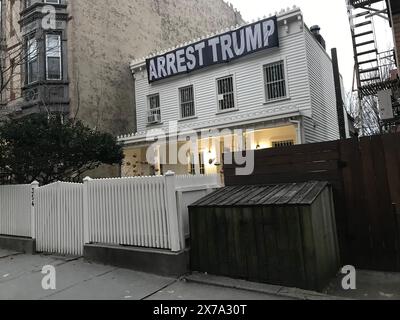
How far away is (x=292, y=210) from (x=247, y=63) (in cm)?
1051

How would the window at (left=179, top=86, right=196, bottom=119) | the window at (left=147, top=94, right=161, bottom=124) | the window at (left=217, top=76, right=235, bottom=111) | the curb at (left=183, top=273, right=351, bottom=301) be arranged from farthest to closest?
the window at (left=147, top=94, right=161, bottom=124), the window at (left=179, top=86, right=196, bottom=119), the window at (left=217, top=76, right=235, bottom=111), the curb at (left=183, top=273, right=351, bottom=301)

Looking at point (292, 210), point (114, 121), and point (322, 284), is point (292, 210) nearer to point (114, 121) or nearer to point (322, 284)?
point (322, 284)

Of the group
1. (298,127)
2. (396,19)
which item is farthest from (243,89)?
(396,19)

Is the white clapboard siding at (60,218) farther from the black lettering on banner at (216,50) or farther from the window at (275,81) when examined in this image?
the black lettering on banner at (216,50)

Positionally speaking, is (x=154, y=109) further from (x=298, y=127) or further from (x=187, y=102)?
(x=298, y=127)

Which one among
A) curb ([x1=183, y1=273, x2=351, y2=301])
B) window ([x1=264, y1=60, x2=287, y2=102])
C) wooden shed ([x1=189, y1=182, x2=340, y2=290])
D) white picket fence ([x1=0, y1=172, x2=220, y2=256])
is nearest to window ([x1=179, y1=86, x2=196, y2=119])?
window ([x1=264, y1=60, x2=287, y2=102])

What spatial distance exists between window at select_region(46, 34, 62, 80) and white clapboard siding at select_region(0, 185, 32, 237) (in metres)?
8.17

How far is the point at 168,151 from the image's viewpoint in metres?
16.2

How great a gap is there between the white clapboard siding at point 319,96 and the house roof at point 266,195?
6426mm

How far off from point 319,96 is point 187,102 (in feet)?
19.1

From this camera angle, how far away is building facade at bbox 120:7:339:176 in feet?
43.0

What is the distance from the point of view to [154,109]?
17094mm

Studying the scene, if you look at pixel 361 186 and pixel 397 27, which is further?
pixel 397 27
